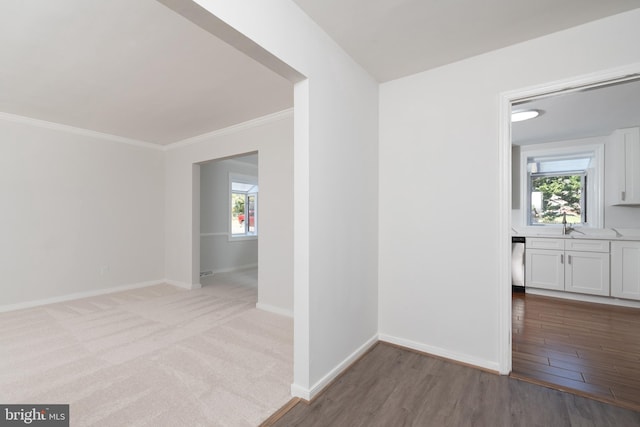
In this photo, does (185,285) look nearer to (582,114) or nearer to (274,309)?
(274,309)

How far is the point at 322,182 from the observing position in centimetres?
209

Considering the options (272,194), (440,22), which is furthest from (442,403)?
(272,194)

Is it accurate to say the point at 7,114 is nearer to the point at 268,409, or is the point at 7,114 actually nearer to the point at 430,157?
the point at 268,409

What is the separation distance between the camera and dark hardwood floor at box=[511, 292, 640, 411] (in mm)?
2088

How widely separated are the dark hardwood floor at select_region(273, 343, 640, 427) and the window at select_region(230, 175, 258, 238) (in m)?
5.21

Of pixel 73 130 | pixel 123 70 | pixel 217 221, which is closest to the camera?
pixel 123 70

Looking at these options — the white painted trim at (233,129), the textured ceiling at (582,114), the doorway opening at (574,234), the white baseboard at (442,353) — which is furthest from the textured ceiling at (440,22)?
the white baseboard at (442,353)

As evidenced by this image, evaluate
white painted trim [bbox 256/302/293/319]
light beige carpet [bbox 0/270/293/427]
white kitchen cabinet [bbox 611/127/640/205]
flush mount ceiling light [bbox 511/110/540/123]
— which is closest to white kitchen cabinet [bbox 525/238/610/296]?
white kitchen cabinet [bbox 611/127/640/205]

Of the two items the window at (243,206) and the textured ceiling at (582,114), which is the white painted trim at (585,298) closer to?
the textured ceiling at (582,114)

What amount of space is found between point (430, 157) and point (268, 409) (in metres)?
2.32

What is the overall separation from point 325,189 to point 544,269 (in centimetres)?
416

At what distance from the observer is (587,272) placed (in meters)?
4.04

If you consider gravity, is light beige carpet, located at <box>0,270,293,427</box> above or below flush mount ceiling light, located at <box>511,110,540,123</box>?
below
